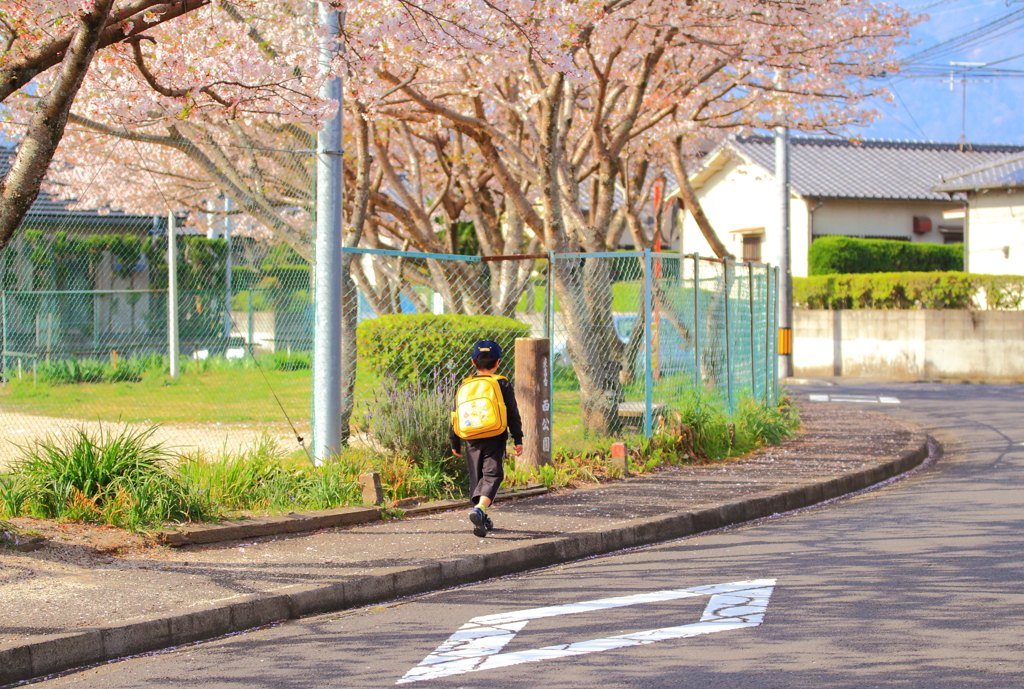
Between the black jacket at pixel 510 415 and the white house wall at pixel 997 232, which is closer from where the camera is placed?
the black jacket at pixel 510 415

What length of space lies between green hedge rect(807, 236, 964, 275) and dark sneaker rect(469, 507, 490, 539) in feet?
70.2

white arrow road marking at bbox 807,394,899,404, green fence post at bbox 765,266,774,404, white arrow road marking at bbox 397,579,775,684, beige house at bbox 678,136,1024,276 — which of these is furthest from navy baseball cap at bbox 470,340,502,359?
beige house at bbox 678,136,1024,276

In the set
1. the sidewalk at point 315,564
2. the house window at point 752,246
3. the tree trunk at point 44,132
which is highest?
the house window at point 752,246

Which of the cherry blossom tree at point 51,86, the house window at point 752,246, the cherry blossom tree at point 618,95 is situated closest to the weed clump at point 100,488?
the cherry blossom tree at point 51,86

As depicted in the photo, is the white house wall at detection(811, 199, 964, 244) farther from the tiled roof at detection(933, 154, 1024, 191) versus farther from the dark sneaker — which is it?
the dark sneaker

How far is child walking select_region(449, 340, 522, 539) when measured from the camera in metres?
7.03

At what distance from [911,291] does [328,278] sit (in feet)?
58.3

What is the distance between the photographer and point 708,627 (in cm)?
497

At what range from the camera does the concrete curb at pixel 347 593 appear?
457cm

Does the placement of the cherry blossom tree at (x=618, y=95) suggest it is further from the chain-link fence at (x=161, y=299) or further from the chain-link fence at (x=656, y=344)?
the chain-link fence at (x=161, y=299)

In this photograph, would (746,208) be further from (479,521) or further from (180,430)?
(479,521)

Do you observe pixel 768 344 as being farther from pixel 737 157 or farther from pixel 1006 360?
pixel 737 157

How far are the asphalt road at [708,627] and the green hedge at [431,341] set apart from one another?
13.9 ft

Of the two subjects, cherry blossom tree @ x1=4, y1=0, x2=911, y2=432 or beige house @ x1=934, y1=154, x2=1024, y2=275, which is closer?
cherry blossom tree @ x1=4, y1=0, x2=911, y2=432
